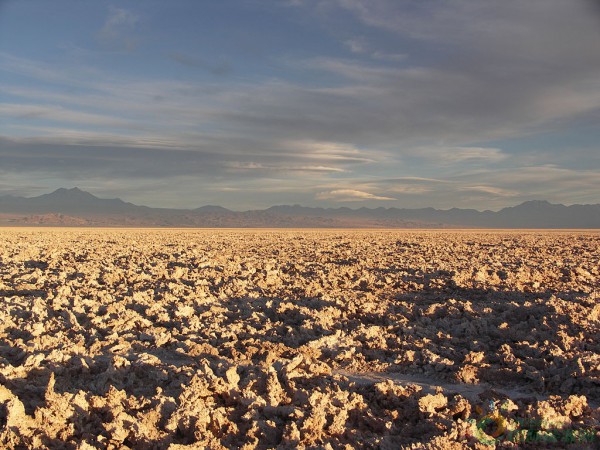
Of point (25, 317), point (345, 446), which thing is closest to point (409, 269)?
point (25, 317)

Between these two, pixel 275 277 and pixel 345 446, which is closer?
pixel 345 446

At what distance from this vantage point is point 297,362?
531cm

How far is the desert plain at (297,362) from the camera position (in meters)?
3.95

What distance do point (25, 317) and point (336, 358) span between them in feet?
14.9

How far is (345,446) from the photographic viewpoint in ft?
12.4

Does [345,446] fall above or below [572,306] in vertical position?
below

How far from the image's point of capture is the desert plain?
395 cm

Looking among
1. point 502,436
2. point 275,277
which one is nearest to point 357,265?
point 275,277

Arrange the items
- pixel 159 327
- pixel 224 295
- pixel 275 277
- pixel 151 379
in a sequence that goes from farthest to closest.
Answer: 1. pixel 275 277
2. pixel 224 295
3. pixel 159 327
4. pixel 151 379

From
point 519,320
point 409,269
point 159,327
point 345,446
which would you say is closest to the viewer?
point 345,446

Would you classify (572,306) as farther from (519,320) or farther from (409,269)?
(409,269)

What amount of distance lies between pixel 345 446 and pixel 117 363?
8.40ft

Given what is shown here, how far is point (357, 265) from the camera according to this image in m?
13.9

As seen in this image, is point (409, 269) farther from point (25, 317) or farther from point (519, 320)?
point (25, 317)
